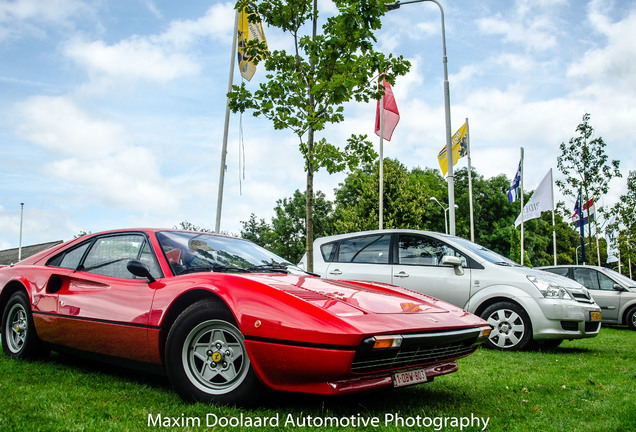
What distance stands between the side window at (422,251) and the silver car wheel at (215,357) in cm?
472

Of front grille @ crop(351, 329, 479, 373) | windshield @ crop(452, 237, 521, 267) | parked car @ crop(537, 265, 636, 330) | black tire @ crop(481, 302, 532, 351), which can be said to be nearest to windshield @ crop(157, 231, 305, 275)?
front grille @ crop(351, 329, 479, 373)

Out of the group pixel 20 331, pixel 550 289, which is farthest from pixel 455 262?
pixel 20 331

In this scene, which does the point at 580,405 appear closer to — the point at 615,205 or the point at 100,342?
the point at 100,342

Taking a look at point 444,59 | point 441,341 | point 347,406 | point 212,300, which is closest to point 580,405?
point 441,341

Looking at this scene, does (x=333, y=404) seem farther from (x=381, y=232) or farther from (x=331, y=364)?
(x=381, y=232)

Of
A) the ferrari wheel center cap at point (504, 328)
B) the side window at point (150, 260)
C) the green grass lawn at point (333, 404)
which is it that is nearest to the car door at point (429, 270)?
the ferrari wheel center cap at point (504, 328)

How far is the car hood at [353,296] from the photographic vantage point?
126 inches

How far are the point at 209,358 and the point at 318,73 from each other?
5.71 meters

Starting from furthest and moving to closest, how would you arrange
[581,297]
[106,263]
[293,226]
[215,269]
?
1. [293,226]
2. [581,297]
3. [106,263]
4. [215,269]

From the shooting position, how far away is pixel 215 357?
10.7 ft

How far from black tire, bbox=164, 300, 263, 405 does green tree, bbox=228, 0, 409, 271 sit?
4575 mm

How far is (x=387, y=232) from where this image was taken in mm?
7898

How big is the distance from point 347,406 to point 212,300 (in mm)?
1107

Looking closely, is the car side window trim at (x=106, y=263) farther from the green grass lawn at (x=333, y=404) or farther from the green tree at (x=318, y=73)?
the green tree at (x=318, y=73)
